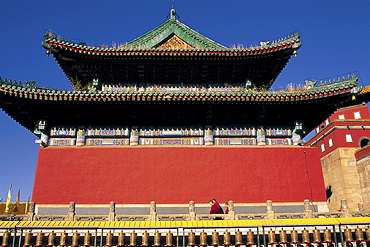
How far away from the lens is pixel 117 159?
48.3ft

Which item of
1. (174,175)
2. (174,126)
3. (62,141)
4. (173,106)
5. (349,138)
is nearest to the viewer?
(174,175)

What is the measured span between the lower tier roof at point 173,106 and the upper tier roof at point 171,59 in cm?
283

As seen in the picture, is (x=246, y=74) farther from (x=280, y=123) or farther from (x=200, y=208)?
(x=200, y=208)

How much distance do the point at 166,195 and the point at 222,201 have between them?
2416 millimetres

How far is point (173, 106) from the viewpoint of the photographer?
595 inches

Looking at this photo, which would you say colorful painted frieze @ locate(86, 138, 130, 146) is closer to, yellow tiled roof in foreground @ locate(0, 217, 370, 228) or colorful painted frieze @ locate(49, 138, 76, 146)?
colorful painted frieze @ locate(49, 138, 76, 146)

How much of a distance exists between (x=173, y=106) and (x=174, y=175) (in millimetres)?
3115

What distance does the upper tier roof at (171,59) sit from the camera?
53.9ft

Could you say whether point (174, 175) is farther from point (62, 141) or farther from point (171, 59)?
point (171, 59)

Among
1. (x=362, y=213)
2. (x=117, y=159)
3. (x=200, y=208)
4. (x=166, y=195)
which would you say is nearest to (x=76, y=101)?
(x=117, y=159)

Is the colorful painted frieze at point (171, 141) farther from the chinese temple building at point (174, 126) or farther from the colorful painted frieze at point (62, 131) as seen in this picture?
the colorful painted frieze at point (62, 131)

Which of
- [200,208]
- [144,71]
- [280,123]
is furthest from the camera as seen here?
[144,71]

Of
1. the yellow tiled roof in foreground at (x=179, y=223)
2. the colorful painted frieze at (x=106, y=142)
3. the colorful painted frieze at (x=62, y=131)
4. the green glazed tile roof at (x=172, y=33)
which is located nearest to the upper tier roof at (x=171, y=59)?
the green glazed tile roof at (x=172, y=33)

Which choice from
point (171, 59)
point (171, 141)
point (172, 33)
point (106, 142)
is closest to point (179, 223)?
point (171, 141)
